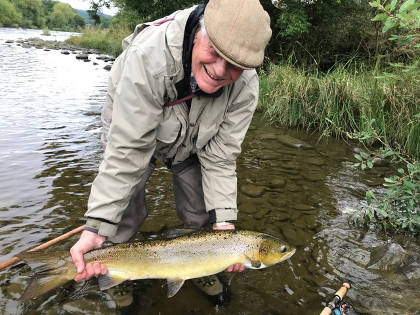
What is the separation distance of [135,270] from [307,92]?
7.29 meters

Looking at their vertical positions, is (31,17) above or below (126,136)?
above

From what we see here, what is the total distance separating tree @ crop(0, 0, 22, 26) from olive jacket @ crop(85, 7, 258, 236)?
124 metres

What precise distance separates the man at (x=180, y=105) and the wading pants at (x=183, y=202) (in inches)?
0.8

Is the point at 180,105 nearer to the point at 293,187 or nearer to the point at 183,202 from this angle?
the point at 183,202

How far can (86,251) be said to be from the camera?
254 centimetres

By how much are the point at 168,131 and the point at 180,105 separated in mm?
220

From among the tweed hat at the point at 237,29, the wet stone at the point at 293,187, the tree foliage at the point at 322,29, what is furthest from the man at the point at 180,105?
the tree foliage at the point at 322,29

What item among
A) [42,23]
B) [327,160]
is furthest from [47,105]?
[42,23]

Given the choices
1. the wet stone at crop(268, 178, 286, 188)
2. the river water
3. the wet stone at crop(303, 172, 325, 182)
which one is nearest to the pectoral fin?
the river water

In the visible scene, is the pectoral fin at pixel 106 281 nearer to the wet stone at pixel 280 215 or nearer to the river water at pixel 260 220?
the river water at pixel 260 220

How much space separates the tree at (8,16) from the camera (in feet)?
350

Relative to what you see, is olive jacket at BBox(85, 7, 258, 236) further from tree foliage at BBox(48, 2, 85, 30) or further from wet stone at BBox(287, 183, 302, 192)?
tree foliage at BBox(48, 2, 85, 30)

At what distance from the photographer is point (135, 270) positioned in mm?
2697

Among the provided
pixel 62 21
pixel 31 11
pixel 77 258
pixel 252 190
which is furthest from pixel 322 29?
pixel 62 21
